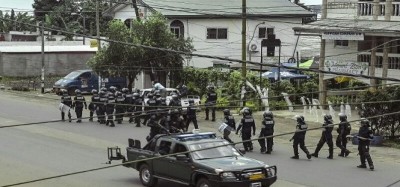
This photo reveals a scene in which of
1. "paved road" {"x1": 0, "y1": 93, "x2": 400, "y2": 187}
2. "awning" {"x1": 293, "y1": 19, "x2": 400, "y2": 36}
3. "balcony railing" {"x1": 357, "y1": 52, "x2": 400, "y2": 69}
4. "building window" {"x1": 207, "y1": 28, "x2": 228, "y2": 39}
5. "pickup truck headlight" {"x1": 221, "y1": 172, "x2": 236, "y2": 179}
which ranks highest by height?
"building window" {"x1": 207, "y1": 28, "x2": 228, "y2": 39}

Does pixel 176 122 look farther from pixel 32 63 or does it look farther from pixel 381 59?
pixel 32 63

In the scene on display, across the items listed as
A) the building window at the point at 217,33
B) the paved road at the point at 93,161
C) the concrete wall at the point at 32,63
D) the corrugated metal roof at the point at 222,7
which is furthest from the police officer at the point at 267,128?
the concrete wall at the point at 32,63

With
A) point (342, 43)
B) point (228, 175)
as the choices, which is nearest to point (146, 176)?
point (228, 175)

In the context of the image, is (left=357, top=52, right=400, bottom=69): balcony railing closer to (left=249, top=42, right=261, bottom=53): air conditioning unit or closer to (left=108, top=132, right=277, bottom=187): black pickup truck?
(left=249, top=42, right=261, bottom=53): air conditioning unit

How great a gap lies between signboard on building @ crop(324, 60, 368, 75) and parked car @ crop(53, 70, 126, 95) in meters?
13.8

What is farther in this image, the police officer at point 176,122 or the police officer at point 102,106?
the police officer at point 102,106

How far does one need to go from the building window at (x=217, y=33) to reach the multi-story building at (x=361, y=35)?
12.8 m

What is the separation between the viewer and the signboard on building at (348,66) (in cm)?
2973

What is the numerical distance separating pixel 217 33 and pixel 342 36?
1649 centimetres

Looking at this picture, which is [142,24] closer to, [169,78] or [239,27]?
[169,78]

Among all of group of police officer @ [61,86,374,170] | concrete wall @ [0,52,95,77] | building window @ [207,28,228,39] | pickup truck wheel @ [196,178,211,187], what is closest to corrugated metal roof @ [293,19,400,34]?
group of police officer @ [61,86,374,170]

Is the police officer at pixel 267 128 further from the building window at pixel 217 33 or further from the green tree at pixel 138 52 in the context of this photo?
the building window at pixel 217 33

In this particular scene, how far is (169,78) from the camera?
1426 inches

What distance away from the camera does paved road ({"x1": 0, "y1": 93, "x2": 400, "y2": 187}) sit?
53.0 ft
